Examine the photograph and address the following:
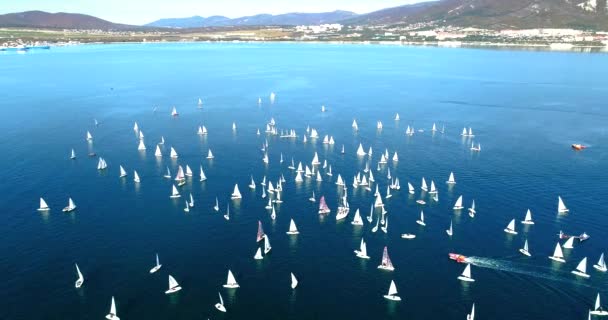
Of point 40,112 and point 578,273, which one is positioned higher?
point 40,112

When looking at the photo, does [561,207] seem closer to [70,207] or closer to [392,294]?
[392,294]

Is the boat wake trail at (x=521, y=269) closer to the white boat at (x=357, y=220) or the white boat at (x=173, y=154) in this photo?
the white boat at (x=357, y=220)

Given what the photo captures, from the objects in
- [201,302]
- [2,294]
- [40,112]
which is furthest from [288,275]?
[40,112]

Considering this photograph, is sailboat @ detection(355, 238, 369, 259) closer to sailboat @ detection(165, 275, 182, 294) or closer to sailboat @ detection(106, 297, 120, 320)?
sailboat @ detection(165, 275, 182, 294)

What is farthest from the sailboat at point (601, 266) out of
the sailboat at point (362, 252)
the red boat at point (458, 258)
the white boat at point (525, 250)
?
the sailboat at point (362, 252)

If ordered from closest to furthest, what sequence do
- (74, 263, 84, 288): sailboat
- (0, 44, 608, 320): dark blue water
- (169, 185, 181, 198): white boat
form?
(0, 44, 608, 320): dark blue water
(74, 263, 84, 288): sailboat
(169, 185, 181, 198): white boat

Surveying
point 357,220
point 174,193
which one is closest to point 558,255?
point 357,220

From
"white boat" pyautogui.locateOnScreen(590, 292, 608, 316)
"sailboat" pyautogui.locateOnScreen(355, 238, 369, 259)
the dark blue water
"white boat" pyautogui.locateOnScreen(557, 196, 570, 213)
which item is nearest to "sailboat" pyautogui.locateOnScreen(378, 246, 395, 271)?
the dark blue water

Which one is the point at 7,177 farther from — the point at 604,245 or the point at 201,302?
the point at 604,245
